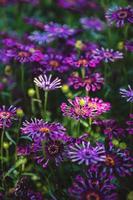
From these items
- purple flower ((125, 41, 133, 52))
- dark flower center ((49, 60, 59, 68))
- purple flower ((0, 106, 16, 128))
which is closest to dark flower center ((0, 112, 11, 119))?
purple flower ((0, 106, 16, 128))

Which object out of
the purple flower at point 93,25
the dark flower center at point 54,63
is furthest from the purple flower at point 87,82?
the purple flower at point 93,25

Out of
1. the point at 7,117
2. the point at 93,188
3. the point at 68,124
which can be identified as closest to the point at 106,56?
the point at 68,124

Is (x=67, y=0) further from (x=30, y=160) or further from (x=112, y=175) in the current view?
(x=112, y=175)

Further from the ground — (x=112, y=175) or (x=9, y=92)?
(x=9, y=92)

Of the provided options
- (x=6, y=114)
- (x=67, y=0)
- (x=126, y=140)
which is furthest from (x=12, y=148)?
(x=67, y=0)

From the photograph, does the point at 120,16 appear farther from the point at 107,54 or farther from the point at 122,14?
the point at 107,54

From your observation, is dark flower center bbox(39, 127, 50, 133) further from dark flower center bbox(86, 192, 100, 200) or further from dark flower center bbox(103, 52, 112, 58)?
dark flower center bbox(103, 52, 112, 58)
